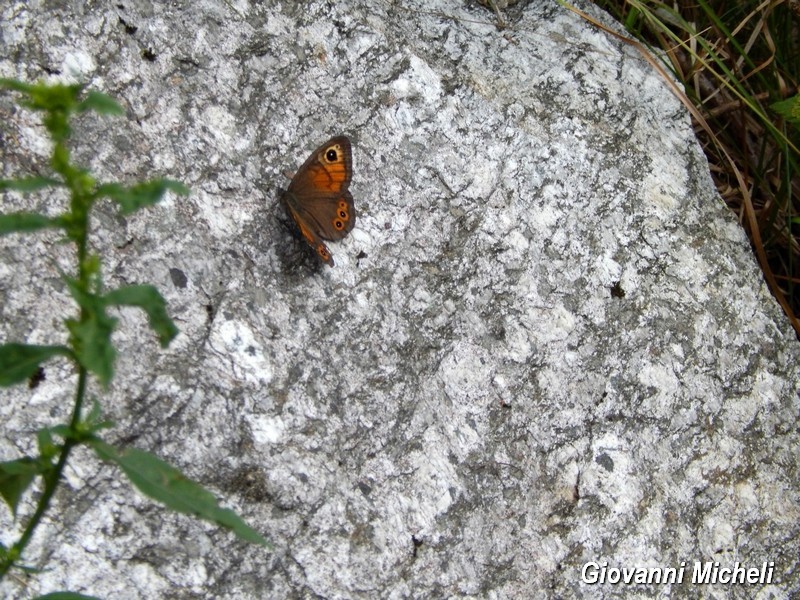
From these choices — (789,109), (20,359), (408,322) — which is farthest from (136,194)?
(789,109)

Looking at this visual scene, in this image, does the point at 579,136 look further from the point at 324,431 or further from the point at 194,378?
the point at 194,378

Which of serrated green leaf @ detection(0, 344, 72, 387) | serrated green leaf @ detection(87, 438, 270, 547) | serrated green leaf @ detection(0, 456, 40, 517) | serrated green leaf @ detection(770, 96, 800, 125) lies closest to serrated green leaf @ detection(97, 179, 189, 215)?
serrated green leaf @ detection(0, 344, 72, 387)

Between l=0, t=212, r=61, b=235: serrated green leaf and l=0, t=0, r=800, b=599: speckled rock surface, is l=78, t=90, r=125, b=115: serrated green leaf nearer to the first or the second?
l=0, t=212, r=61, b=235: serrated green leaf

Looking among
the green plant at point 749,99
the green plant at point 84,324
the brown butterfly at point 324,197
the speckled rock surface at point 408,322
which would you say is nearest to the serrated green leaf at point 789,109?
the green plant at point 749,99

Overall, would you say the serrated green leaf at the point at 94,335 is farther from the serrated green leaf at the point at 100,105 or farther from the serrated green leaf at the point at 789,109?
the serrated green leaf at the point at 789,109

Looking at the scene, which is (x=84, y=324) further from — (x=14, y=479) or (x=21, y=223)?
(x=14, y=479)
